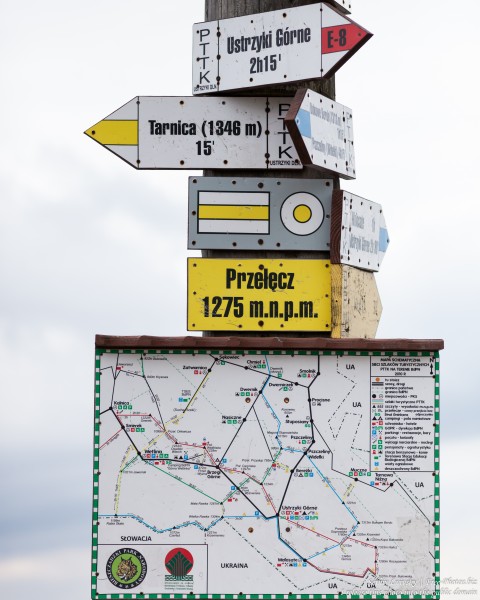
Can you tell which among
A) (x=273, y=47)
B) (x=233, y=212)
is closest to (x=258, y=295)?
(x=233, y=212)

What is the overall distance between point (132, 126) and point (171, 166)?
35cm

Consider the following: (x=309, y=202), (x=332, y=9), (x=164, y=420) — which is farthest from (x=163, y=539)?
(x=332, y=9)

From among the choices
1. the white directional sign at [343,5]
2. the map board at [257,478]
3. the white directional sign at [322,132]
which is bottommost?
the map board at [257,478]

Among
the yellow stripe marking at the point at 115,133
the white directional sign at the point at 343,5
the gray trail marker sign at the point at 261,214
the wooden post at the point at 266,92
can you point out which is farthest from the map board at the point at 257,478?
the white directional sign at the point at 343,5

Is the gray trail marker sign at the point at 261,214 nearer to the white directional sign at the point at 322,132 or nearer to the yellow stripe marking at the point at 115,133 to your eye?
the white directional sign at the point at 322,132

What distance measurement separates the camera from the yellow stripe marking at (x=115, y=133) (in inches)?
291

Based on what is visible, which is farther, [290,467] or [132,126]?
[132,126]

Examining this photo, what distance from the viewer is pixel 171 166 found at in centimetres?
736

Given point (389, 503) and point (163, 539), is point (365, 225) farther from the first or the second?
point (163, 539)

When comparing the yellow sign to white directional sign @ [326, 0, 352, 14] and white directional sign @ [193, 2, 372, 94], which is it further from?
white directional sign @ [326, 0, 352, 14]

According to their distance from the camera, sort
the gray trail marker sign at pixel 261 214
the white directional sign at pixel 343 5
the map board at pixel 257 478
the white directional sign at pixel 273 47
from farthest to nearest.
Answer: the white directional sign at pixel 343 5 → the gray trail marker sign at pixel 261 214 → the white directional sign at pixel 273 47 → the map board at pixel 257 478

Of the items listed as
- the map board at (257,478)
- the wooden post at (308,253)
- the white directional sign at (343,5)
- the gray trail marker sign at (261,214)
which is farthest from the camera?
the white directional sign at (343,5)

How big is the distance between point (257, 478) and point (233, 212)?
162 cm

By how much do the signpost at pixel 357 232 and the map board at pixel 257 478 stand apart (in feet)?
2.16
